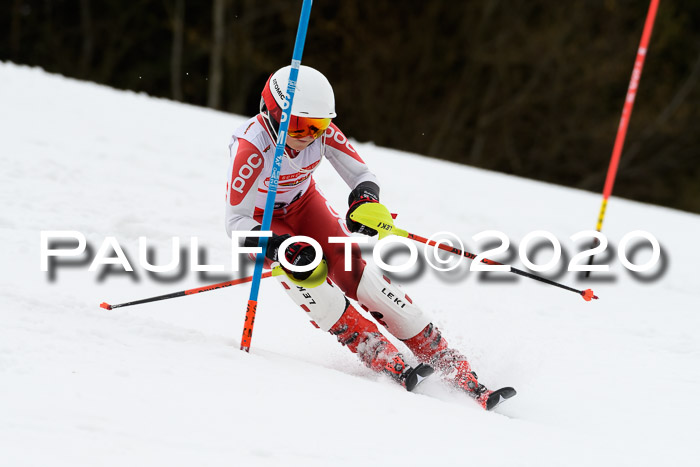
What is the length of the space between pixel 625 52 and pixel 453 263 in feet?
39.0

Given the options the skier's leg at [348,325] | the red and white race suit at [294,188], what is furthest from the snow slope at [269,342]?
the red and white race suit at [294,188]

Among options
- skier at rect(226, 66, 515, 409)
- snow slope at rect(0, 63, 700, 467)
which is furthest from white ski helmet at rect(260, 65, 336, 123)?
snow slope at rect(0, 63, 700, 467)

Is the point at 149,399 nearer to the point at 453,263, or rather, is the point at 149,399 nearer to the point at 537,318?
the point at 537,318

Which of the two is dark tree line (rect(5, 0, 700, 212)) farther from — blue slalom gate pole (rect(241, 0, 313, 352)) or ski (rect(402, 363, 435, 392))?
ski (rect(402, 363, 435, 392))

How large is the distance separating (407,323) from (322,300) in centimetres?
45

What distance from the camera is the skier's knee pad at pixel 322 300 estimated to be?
322cm

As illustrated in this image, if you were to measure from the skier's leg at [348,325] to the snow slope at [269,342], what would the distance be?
107 mm

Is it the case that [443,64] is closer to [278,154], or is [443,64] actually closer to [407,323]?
[407,323]

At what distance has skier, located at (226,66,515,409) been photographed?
3139 millimetres

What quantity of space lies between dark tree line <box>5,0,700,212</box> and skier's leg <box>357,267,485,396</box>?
1272 centimetres

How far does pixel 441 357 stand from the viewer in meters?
3.42

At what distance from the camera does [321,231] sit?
361 centimetres

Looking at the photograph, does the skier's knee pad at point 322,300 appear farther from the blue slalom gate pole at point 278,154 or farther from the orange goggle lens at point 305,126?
the orange goggle lens at point 305,126

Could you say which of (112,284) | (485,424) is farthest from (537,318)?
(112,284)
